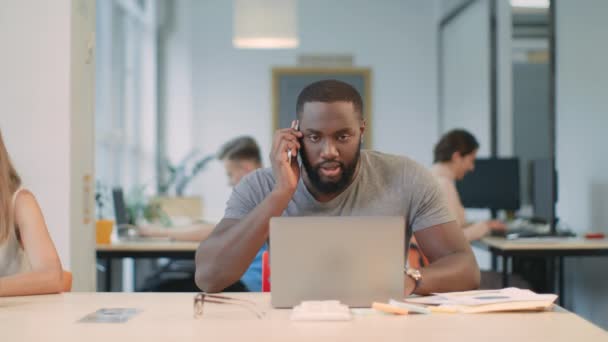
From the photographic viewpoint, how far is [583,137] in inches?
195

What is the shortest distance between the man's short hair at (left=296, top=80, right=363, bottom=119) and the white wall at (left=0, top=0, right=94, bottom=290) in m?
1.28

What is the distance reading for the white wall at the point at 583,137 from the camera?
15.7ft

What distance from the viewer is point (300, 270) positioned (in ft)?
5.81

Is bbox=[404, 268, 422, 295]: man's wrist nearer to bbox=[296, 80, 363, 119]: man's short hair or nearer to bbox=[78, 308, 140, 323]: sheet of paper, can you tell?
bbox=[296, 80, 363, 119]: man's short hair

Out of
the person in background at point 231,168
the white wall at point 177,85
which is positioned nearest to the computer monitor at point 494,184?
the person in background at point 231,168

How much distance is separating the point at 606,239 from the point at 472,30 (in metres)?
3.28

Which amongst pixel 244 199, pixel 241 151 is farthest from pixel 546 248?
pixel 244 199

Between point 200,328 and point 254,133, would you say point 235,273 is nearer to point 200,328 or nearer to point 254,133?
point 200,328

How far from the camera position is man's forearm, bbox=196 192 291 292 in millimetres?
2221

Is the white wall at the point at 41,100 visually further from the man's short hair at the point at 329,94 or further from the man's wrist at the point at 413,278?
the man's wrist at the point at 413,278

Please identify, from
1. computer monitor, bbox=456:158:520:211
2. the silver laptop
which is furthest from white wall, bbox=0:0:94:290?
computer monitor, bbox=456:158:520:211

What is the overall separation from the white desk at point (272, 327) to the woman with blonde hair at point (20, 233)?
1.16 feet

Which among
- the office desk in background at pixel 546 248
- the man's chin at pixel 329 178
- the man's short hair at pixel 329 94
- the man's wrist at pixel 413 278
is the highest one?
the man's short hair at pixel 329 94

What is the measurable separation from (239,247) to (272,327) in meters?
0.59
